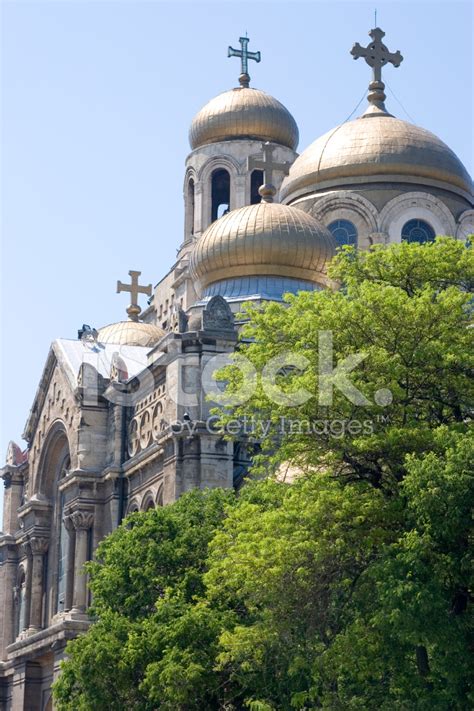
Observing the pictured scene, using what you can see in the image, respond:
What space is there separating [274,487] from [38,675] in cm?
2531

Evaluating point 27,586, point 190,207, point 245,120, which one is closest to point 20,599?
point 27,586

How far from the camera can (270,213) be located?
48781 mm

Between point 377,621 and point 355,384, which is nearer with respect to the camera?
point 377,621

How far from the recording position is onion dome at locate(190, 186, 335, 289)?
48219 millimetres

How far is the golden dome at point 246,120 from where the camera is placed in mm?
63438

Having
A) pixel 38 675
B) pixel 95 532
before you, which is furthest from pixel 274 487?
pixel 38 675

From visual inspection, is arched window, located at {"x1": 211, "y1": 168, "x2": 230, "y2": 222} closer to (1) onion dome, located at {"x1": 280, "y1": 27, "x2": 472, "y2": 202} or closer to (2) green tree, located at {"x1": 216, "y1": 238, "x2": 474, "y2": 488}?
(1) onion dome, located at {"x1": 280, "y1": 27, "x2": 472, "y2": 202}

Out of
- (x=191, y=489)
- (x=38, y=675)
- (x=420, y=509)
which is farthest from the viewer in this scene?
(x=38, y=675)

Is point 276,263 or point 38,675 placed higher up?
point 276,263

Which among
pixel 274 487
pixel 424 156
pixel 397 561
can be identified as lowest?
pixel 397 561

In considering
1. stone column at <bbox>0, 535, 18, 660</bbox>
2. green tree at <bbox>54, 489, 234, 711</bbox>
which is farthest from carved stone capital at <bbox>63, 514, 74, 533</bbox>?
green tree at <bbox>54, 489, 234, 711</bbox>

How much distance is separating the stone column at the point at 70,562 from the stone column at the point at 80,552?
492mm

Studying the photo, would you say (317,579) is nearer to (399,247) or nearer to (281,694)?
(281,694)

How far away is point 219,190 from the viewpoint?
64.4 metres
